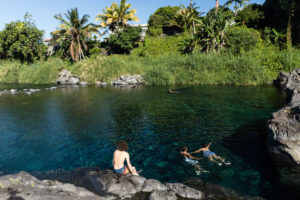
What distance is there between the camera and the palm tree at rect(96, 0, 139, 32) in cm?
5550

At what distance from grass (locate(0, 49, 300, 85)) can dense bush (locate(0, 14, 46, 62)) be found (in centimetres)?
1707

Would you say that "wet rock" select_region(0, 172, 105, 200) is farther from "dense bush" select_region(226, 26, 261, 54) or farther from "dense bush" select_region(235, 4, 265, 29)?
"dense bush" select_region(235, 4, 265, 29)

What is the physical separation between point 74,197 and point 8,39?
6642 cm

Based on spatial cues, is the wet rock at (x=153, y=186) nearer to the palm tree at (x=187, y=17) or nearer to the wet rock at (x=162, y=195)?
the wet rock at (x=162, y=195)

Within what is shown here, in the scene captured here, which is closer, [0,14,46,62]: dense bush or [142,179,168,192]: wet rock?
[142,179,168,192]: wet rock

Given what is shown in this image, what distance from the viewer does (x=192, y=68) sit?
3559cm

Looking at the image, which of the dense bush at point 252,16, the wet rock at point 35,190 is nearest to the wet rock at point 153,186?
the wet rock at point 35,190

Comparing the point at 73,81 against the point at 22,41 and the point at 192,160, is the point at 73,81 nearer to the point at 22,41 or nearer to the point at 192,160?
the point at 22,41

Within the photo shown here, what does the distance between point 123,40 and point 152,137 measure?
44.7 metres

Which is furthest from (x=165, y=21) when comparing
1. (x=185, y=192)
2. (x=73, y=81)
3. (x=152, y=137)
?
(x=185, y=192)

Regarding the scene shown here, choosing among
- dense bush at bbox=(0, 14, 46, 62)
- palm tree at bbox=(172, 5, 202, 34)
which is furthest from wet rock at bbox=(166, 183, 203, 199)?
dense bush at bbox=(0, 14, 46, 62)

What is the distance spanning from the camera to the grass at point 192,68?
32469 mm

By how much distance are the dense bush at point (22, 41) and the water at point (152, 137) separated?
4575 cm

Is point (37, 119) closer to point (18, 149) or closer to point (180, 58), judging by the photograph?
point (18, 149)
